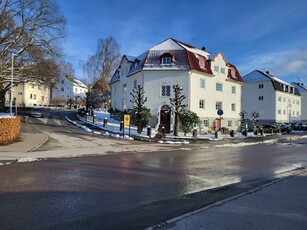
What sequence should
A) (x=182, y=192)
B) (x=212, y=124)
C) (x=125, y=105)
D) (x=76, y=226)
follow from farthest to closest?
1. (x=125, y=105)
2. (x=212, y=124)
3. (x=182, y=192)
4. (x=76, y=226)

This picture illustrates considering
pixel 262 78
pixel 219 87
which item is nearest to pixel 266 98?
pixel 262 78

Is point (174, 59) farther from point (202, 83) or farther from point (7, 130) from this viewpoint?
point (7, 130)

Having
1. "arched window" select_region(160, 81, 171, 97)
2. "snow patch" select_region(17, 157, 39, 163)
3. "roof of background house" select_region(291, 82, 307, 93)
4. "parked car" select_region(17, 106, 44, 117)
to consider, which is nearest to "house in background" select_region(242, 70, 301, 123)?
"roof of background house" select_region(291, 82, 307, 93)

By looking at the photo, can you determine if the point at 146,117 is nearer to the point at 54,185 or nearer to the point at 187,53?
the point at 187,53

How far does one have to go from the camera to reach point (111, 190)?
7.15 m

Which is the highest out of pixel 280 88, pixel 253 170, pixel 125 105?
pixel 280 88

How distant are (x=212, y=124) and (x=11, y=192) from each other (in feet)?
107

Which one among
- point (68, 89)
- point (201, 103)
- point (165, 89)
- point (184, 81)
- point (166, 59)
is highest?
point (68, 89)

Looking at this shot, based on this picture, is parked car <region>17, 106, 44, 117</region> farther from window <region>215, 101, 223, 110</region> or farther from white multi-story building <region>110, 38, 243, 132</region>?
window <region>215, 101, 223, 110</region>

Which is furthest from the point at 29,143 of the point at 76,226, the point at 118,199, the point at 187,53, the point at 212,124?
the point at 212,124

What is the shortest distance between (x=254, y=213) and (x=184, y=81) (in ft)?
95.8

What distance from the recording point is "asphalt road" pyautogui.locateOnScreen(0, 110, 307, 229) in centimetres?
502

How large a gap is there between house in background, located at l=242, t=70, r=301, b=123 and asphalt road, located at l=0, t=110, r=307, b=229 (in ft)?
165

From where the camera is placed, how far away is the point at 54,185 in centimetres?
754
